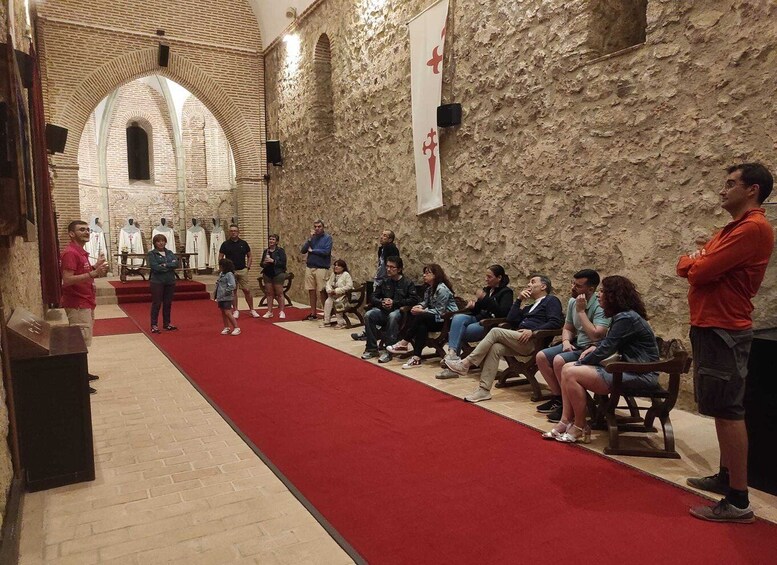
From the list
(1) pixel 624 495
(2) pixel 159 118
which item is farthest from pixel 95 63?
(1) pixel 624 495

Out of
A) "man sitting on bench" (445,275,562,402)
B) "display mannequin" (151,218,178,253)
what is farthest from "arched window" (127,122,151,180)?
"man sitting on bench" (445,275,562,402)

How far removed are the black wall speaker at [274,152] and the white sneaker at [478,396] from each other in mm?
9288

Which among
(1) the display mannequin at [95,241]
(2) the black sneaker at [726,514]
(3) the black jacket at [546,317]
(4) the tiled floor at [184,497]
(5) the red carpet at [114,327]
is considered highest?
(1) the display mannequin at [95,241]

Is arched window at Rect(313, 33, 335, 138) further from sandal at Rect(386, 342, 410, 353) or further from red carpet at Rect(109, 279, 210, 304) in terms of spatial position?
sandal at Rect(386, 342, 410, 353)

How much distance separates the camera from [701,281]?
8.27 ft

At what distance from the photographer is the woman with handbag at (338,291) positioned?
8.01 metres

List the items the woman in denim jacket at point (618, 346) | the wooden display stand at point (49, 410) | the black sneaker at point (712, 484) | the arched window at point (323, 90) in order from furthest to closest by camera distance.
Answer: the arched window at point (323, 90) < the woman in denim jacket at point (618, 346) < the wooden display stand at point (49, 410) < the black sneaker at point (712, 484)

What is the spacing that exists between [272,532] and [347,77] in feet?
26.9

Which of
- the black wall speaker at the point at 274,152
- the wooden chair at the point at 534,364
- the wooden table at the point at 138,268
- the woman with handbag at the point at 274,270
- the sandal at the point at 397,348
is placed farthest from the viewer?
the wooden table at the point at 138,268

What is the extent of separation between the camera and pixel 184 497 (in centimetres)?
284

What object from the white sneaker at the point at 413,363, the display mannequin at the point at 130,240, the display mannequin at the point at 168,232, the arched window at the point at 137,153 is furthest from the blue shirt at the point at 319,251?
the arched window at the point at 137,153

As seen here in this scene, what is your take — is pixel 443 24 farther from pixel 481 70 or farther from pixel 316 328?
pixel 316 328

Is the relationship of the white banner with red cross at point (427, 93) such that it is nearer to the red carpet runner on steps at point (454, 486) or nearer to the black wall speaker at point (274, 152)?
the red carpet runner on steps at point (454, 486)

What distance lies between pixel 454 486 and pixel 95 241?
52.3 feet
